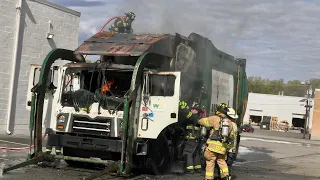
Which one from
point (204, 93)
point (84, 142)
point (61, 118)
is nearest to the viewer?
point (84, 142)

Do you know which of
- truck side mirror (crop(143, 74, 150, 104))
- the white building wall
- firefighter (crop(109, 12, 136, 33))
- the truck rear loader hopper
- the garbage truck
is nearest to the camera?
the truck rear loader hopper

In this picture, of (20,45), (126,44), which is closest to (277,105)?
(20,45)

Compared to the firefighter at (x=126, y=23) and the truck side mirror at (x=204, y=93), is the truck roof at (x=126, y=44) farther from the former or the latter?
the firefighter at (x=126, y=23)

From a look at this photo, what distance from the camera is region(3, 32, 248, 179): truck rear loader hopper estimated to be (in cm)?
795

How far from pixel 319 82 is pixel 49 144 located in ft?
297

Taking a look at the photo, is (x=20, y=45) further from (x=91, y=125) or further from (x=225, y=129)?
(x=225, y=129)

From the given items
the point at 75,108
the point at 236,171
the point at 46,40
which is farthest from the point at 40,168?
the point at 46,40

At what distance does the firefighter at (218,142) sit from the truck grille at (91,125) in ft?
6.26

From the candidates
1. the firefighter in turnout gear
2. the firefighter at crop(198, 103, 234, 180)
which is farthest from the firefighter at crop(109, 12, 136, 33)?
the firefighter at crop(198, 103, 234, 180)

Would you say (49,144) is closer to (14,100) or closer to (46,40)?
(14,100)

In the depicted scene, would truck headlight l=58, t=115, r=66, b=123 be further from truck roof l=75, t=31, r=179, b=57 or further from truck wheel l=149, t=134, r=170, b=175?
truck wheel l=149, t=134, r=170, b=175

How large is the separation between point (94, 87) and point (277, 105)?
66.0 metres

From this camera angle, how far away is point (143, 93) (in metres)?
8.20

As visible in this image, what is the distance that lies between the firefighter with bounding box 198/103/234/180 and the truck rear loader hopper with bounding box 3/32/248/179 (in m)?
0.76
